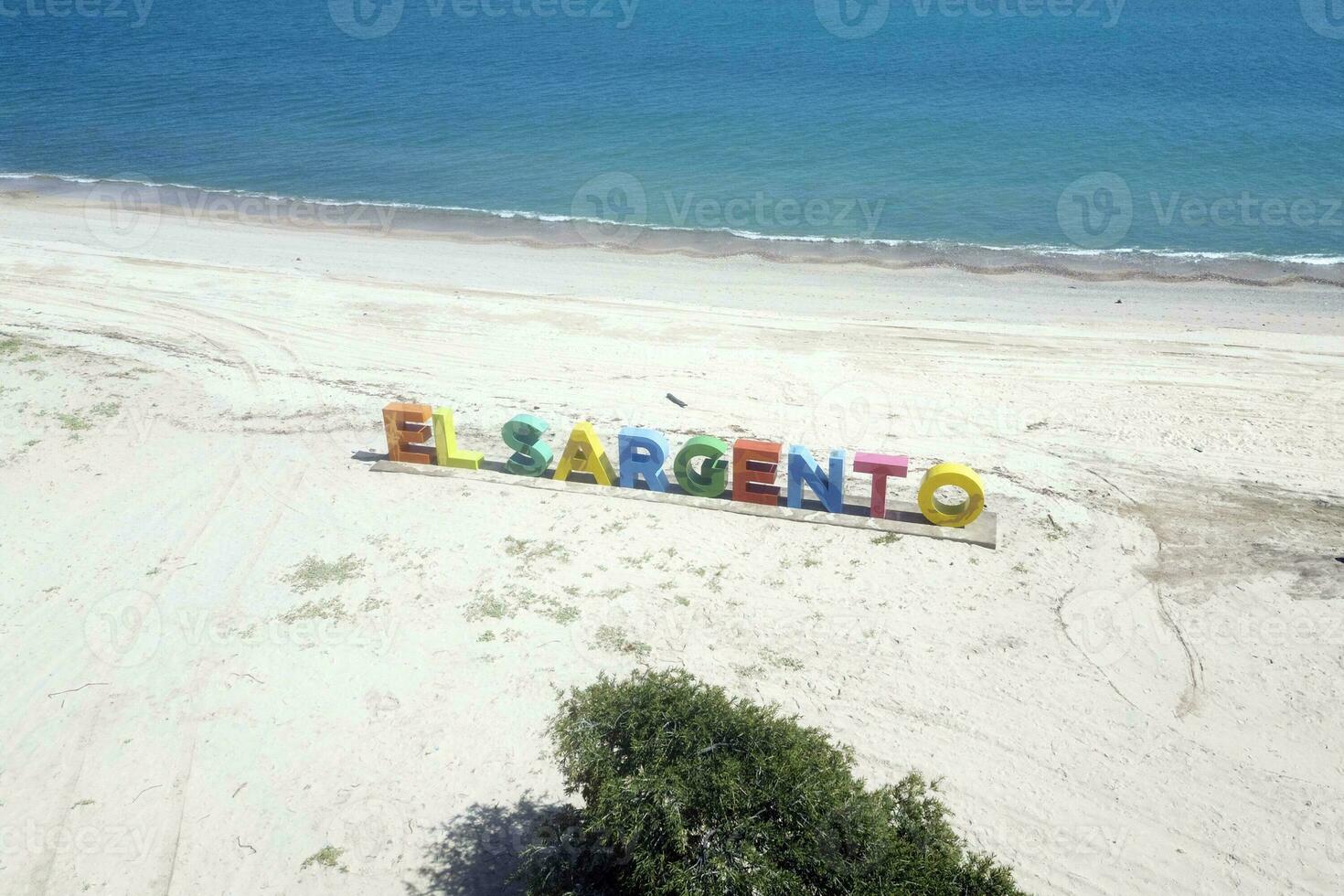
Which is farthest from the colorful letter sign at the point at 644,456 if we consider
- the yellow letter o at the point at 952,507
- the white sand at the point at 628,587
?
the yellow letter o at the point at 952,507

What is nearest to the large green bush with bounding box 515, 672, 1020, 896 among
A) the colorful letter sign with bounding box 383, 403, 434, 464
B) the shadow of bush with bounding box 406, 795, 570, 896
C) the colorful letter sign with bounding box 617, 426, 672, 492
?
the shadow of bush with bounding box 406, 795, 570, 896

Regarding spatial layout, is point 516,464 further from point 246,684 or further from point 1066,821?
point 1066,821

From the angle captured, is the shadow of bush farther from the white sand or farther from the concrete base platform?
the concrete base platform

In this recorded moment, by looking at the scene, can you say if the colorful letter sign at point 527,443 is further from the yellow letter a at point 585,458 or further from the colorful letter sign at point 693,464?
the yellow letter a at point 585,458

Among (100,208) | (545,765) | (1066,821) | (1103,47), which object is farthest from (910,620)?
(1103,47)

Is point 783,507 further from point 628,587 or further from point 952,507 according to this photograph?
point 628,587

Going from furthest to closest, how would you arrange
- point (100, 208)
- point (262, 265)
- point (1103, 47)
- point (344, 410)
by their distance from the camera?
point (1103, 47), point (100, 208), point (262, 265), point (344, 410)
